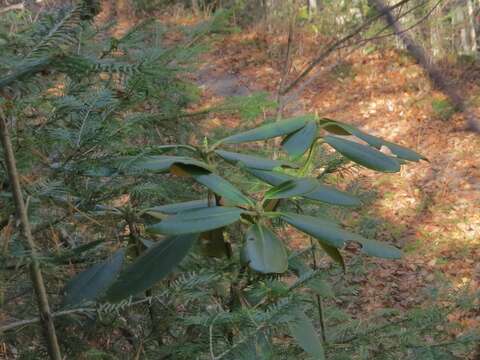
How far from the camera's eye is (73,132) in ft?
4.03

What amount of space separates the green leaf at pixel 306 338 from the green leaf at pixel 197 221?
235 millimetres

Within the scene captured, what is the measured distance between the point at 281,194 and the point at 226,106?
52.7 inches

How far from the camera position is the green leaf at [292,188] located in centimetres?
121

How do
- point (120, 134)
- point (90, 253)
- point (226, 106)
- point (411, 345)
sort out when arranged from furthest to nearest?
1. point (226, 106)
2. point (411, 345)
3. point (90, 253)
4. point (120, 134)

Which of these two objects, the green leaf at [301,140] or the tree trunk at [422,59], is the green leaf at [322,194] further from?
the tree trunk at [422,59]

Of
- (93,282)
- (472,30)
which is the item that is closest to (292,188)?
(93,282)

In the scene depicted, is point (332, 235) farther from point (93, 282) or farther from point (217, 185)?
point (93, 282)

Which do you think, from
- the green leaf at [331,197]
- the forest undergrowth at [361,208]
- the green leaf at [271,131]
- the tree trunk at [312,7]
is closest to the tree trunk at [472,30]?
the forest undergrowth at [361,208]

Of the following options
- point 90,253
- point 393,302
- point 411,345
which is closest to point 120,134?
point 90,253

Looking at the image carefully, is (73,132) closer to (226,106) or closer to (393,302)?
(226,106)

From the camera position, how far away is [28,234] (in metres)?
1.00

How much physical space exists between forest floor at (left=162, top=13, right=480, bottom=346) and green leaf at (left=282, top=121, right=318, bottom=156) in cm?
279

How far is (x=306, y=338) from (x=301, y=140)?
46 cm

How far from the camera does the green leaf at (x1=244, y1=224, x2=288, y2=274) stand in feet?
3.55
